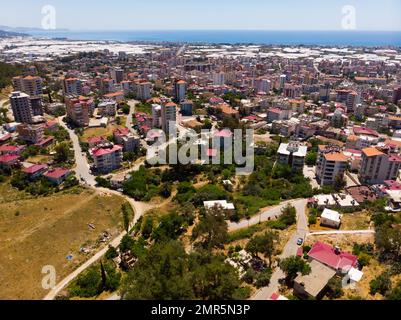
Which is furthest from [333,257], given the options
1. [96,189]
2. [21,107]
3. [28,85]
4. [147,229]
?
[28,85]

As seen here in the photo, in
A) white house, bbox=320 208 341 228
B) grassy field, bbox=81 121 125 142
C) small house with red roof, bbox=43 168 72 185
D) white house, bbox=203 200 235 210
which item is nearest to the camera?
white house, bbox=320 208 341 228

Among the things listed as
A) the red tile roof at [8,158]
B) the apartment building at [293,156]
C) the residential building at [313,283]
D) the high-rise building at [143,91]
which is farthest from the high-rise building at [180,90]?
the residential building at [313,283]

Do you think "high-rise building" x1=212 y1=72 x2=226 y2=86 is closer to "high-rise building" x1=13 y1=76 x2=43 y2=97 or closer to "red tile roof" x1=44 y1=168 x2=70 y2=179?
"high-rise building" x1=13 y1=76 x2=43 y2=97

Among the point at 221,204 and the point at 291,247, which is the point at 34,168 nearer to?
the point at 221,204

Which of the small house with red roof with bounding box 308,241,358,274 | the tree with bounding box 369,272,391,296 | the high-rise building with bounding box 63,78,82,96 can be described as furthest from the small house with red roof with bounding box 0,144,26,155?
the tree with bounding box 369,272,391,296

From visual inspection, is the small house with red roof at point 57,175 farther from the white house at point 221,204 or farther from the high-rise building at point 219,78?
the high-rise building at point 219,78
